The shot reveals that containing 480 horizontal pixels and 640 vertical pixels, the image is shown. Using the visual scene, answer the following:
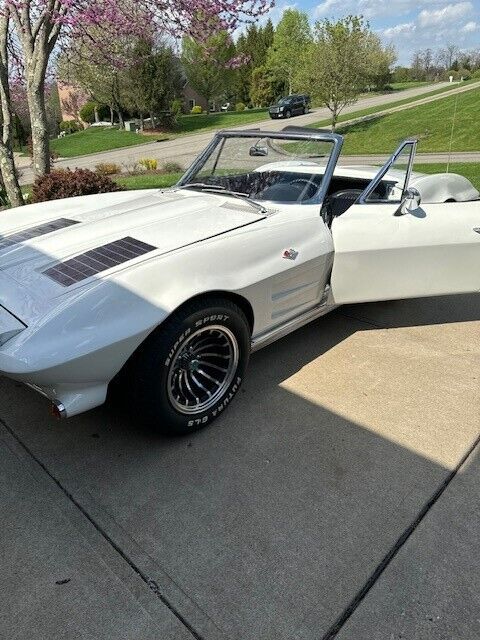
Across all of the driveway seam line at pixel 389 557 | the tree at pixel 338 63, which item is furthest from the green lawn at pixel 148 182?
the tree at pixel 338 63

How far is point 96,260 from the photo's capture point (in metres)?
2.45

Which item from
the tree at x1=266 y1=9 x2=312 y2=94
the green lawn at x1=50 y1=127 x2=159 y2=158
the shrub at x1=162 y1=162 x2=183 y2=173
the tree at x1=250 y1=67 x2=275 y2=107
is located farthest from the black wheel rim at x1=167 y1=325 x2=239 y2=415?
the tree at x1=250 y1=67 x2=275 y2=107

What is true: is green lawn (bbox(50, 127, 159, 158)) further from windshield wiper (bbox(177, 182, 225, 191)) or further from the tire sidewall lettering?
the tire sidewall lettering

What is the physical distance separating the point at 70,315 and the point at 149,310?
33 cm

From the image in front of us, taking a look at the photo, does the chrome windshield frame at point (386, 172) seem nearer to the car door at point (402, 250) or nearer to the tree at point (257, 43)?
the car door at point (402, 250)

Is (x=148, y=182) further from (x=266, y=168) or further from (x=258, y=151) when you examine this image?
(x=266, y=168)

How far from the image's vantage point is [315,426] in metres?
2.62

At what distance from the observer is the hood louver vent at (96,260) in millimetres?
2324

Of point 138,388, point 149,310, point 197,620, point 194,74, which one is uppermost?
point 194,74

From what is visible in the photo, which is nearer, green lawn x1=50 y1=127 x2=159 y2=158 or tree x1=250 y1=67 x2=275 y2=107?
green lawn x1=50 y1=127 x2=159 y2=158

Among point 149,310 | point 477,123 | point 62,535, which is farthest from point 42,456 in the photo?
point 477,123

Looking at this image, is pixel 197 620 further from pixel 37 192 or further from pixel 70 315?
pixel 37 192

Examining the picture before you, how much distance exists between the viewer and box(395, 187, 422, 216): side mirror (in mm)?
3169

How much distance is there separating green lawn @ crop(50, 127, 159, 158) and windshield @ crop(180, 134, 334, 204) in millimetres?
26091
